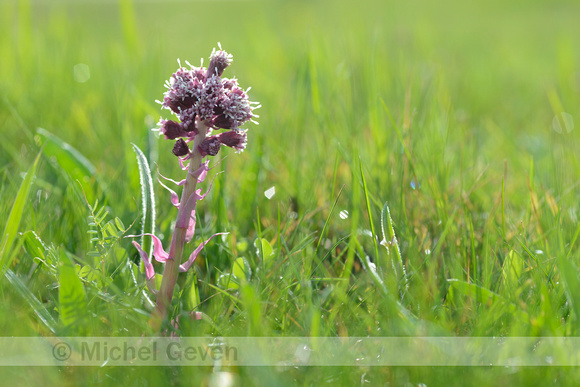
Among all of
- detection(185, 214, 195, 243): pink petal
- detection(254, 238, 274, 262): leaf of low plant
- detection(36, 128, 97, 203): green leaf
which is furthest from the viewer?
detection(36, 128, 97, 203): green leaf

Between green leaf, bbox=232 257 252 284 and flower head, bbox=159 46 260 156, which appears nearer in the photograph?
flower head, bbox=159 46 260 156

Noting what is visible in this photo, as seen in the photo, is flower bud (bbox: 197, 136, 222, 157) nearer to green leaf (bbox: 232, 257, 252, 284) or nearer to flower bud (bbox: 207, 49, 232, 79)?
flower bud (bbox: 207, 49, 232, 79)

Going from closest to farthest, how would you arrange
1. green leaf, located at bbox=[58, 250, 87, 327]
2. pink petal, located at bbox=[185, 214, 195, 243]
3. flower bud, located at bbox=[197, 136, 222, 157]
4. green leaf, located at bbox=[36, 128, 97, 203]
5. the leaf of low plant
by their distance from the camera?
green leaf, located at bbox=[58, 250, 87, 327]
flower bud, located at bbox=[197, 136, 222, 157]
pink petal, located at bbox=[185, 214, 195, 243]
the leaf of low plant
green leaf, located at bbox=[36, 128, 97, 203]

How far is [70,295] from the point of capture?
1241 millimetres

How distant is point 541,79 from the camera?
15.2ft

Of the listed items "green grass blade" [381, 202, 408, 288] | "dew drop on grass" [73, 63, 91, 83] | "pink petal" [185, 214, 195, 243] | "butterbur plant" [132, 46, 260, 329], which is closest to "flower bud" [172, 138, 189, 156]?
"butterbur plant" [132, 46, 260, 329]

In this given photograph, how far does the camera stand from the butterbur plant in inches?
51.8

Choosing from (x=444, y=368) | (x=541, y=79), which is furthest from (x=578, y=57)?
(x=444, y=368)

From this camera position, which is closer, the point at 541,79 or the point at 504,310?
the point at 504,310

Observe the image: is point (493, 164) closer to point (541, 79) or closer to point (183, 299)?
point (183, 299)

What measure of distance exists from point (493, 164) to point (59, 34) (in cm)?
368

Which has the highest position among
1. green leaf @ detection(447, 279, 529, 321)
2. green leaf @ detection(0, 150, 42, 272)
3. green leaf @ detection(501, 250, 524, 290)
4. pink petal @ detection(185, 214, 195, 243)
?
green leaf @ detection(0, 150, 42, 272)

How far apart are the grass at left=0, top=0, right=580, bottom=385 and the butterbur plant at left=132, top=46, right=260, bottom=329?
112mm

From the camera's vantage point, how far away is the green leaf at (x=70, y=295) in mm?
1221
